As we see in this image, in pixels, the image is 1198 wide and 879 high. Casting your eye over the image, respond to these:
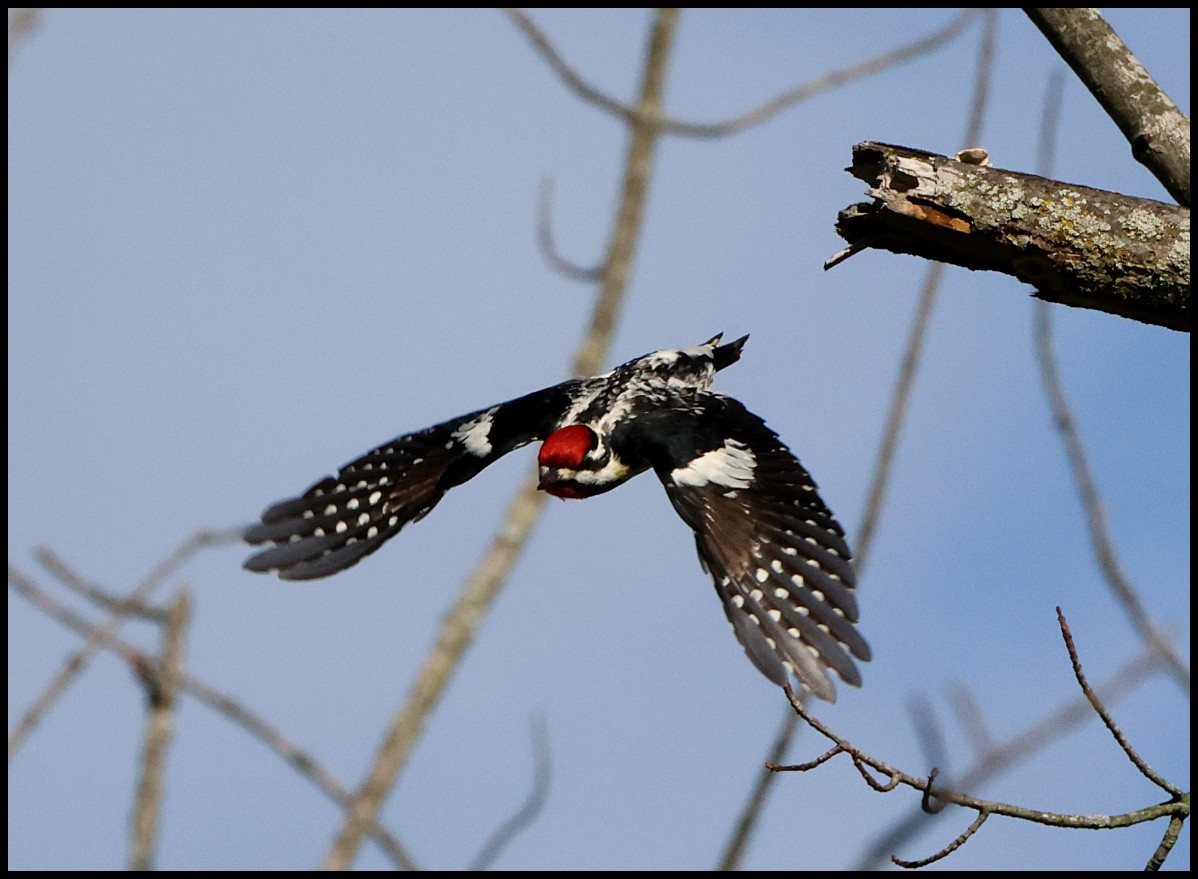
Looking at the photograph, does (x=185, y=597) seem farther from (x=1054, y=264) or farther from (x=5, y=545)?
(x=1054, y=264)

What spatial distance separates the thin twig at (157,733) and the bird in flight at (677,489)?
0.64 m

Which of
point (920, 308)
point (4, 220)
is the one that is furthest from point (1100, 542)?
point (4, 220)

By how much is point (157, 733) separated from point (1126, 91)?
119 inches

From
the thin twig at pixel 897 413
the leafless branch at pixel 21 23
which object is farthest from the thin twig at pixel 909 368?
the leafless branch at pixel 21 23

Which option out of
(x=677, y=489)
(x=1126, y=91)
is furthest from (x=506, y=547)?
(x=1126, y=91)

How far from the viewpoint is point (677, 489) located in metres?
3.96

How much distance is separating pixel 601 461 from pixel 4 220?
289cm

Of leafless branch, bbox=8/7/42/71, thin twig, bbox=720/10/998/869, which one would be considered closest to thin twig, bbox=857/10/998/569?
thin twig, bbox=720/10/998/869

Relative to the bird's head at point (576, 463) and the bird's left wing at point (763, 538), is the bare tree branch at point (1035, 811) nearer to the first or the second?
the bird's left wing at point (763, 538)

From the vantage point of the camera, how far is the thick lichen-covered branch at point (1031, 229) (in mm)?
2902

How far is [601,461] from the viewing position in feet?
14.6

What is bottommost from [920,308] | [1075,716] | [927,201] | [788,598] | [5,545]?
[1075,716]

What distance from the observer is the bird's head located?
172 inches

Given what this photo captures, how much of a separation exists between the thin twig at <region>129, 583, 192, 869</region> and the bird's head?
113cm
